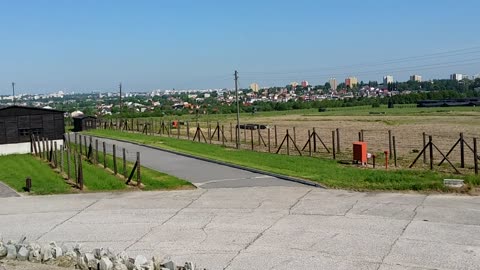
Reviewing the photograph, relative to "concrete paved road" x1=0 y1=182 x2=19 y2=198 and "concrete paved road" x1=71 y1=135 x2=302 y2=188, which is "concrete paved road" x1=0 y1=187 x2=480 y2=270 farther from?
"concrete paved road" x1=71 y1=135 x2=302 y2=188

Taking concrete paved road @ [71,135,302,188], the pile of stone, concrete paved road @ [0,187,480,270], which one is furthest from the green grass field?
the pile of stone

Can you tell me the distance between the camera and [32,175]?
27.1 meters

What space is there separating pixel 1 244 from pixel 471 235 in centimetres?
965

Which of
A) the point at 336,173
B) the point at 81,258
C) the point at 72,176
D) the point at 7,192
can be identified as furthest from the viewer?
the point at 72,176

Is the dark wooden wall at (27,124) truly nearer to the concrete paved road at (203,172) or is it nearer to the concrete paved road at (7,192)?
the concrete paved road at (203,172)

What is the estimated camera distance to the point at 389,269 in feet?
33.6

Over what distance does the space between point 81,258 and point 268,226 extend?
17.5 feet

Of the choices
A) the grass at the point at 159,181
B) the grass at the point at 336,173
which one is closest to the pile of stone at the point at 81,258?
the grass at the point at 159,181

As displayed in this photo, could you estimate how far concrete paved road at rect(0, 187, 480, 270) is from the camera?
11172 mm

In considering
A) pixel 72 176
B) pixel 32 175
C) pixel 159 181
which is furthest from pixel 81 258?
pixel 32 175

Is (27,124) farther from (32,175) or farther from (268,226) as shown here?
(268,226)

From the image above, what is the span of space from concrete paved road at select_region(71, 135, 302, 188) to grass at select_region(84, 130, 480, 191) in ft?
3.32

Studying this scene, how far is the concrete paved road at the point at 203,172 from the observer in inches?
835

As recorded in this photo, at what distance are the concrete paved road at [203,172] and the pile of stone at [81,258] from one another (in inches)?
414
